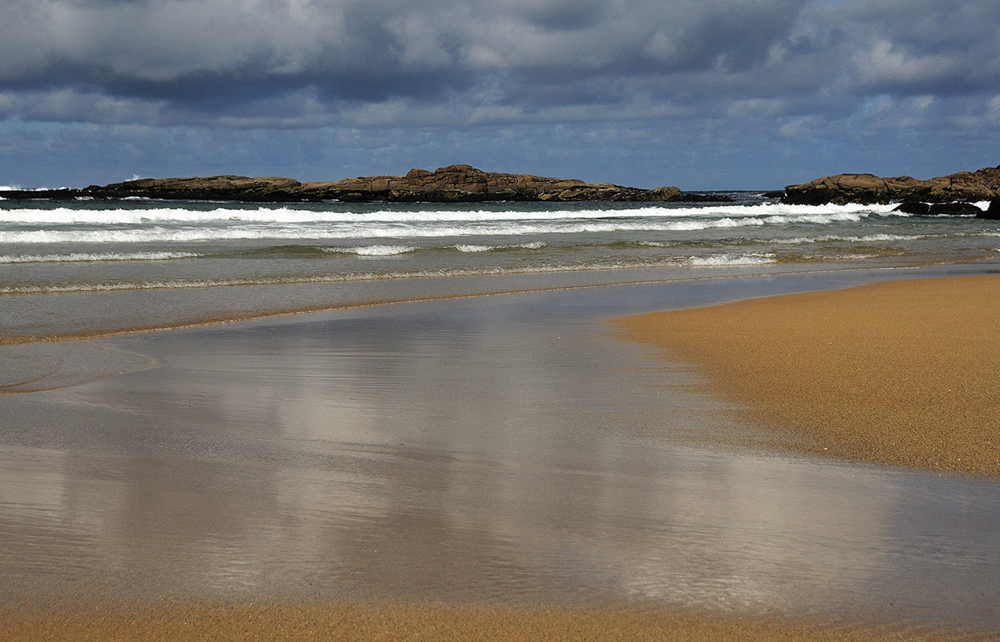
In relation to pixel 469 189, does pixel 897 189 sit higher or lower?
lower

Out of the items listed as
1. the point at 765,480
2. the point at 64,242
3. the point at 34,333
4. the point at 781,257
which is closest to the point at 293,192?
the point at 64,242

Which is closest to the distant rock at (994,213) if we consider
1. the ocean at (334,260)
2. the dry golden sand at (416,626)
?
the ocean at (334,260)

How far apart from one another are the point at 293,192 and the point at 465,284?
75.4 m

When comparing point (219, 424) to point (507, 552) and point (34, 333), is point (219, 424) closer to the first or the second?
point (507, 552)

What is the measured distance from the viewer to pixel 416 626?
2.42 meters

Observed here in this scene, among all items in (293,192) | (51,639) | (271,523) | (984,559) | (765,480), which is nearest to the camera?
(51,639)

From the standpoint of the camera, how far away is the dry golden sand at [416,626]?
237 centimetres

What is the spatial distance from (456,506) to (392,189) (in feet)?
298

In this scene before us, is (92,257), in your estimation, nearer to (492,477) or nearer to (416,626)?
(492,477)

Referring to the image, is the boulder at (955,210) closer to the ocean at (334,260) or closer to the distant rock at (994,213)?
the distant rock at (994,213)

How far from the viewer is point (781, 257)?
19.9m

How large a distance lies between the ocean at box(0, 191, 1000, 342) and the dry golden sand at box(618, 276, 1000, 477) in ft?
15.9

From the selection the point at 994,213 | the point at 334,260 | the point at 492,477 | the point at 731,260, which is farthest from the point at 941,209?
the point at 492,477

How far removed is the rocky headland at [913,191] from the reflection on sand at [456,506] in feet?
171
